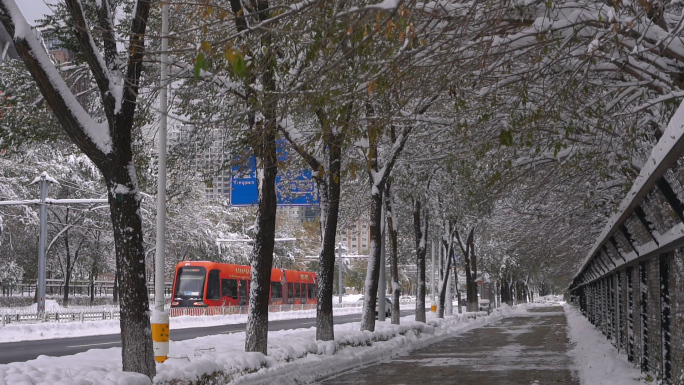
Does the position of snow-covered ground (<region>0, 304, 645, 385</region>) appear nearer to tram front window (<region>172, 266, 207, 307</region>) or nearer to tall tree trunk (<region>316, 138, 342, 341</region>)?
tall tree trunk (<region>316, 138, 342, 341</region>)

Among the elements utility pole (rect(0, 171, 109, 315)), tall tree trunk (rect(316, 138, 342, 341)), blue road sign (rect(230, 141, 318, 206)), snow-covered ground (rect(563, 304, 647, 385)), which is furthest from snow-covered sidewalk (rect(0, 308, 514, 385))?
utility pole (rect(0, 171, 109, 315))

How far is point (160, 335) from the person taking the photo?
14.4 metres

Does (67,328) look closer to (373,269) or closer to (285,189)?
(285,189)

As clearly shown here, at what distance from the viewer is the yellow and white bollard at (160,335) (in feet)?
46.7

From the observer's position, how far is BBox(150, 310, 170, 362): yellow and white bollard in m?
14.2

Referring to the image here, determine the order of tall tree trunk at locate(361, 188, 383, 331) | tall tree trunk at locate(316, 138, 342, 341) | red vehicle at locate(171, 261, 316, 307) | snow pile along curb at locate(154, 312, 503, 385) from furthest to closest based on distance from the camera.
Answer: red vehicle at locate(171, 261, 316, 307), tall tree trunk at locate(361, 188, 383, 331), tall tree trunk at locate(316, 138, 342, 341), snow pile along curb at locate(154, 312, 503, 385)

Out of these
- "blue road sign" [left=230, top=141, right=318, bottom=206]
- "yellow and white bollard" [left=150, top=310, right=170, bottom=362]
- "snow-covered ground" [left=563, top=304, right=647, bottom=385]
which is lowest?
"snow-covered ground" [left=563, top=304, right=647, bottom=385]

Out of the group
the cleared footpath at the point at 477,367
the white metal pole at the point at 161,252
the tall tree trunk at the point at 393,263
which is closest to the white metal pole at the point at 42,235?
the tall tree trunk at the point at 393,263

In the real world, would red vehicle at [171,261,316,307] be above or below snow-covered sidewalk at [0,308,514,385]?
above

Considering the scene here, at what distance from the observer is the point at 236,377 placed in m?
13.5

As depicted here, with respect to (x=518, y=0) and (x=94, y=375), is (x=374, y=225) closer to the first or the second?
(x=94, y=375)

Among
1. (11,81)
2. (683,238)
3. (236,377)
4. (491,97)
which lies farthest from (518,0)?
(11,81)

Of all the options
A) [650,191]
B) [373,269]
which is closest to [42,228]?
[373,269]

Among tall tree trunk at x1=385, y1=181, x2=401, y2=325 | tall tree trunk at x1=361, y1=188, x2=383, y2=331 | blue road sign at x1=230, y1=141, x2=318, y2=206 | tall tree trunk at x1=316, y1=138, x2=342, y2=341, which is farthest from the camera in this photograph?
tall tree trunk at x1=385, y1=181, x2=401, y2=325
